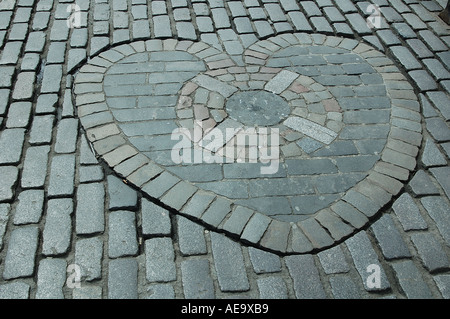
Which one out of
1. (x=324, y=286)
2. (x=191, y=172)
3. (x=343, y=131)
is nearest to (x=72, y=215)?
(x=191, y=172)

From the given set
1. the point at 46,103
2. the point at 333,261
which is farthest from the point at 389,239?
the point at 46,103

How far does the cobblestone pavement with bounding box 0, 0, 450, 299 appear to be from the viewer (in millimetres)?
2793

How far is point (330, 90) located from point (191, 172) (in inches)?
67.6

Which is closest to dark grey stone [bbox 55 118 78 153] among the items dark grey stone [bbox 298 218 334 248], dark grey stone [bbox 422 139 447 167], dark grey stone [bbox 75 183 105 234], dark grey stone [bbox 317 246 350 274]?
dark grey stone [bbox 75 183 105 234]

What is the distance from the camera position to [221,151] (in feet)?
11.7

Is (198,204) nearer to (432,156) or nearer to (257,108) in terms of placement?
(257,108)

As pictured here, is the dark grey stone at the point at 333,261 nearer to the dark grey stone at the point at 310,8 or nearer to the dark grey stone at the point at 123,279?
the dark grey stone at the point at 123,279

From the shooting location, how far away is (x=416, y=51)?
476cm

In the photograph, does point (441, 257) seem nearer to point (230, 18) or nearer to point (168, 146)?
point (168, 146)

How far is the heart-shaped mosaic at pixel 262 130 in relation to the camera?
3.16 meters

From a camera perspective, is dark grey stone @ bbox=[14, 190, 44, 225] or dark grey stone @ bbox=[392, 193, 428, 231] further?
dark grey stone @ bbox=[392, 193, 428, 231]

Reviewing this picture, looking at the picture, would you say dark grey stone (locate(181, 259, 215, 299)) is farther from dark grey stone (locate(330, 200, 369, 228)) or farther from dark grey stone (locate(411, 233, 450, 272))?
dark grey stone (locate(411, 233, 450, 272))

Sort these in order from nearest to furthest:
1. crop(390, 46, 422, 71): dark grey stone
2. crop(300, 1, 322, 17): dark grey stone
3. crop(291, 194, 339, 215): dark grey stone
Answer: crop(291, 194, 339, 215): dark grey stone → crop(390, 46, 422, 71): dark grey stone → crop(300, 1, 322, 17): dark grey stone

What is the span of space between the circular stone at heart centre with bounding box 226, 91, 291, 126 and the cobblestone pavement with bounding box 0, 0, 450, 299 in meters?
0.02
